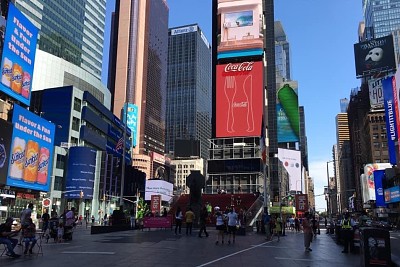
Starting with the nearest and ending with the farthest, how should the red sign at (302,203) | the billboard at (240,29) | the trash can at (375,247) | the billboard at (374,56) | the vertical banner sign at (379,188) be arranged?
1. the trash can at (375,247)
2. the red sign at (302,203)
3. the billboard at (240,29)
4. the vertical banner sign at (379,188)
5. the billboard at (374,56)

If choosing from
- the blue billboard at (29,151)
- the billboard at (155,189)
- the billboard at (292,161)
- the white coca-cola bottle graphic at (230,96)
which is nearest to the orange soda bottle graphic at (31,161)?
the blue billboard at (29,151)

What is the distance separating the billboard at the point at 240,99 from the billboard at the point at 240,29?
3.38m

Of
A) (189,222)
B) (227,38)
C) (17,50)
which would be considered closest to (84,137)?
(17,50)

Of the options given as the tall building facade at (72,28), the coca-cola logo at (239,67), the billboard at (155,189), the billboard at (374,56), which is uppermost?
the tall building facade at (72,28)

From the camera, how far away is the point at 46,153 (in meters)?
63.2

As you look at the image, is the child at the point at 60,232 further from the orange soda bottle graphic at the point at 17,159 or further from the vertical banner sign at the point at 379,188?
the vertical banner sign at the point at 379,188

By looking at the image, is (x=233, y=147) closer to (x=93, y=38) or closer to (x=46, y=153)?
(x=46, y=153)

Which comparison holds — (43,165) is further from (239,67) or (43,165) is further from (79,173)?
(239,67)

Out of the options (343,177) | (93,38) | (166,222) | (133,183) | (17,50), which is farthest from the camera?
(343,177)

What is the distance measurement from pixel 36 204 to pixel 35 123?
14.6m

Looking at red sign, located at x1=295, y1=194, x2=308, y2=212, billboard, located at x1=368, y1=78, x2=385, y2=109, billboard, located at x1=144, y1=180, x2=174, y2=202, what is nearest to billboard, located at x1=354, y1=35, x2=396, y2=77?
billboard, located at x1=368, y1=78, x2=385, y2=109

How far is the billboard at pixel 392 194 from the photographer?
7283 centimetres

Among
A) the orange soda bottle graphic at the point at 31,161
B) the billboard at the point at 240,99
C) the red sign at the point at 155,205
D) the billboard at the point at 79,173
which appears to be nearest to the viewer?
the red sign at the point at 155,205

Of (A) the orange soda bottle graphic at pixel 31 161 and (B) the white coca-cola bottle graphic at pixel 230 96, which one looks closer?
(A) the orange soda bottle graphic at pixel 31 161
